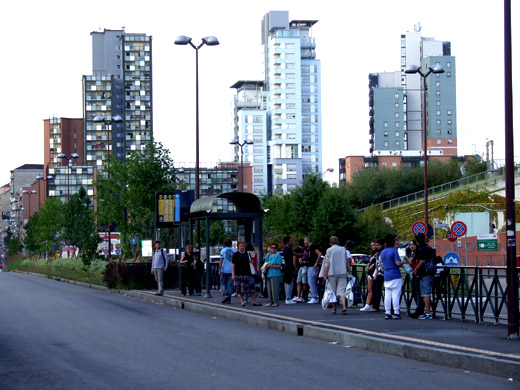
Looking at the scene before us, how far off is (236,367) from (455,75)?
14252 centimetres

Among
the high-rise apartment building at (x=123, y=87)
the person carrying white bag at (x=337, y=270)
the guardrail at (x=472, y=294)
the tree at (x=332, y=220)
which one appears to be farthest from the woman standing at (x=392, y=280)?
the high-rise apartment building at (x=123, y=87)

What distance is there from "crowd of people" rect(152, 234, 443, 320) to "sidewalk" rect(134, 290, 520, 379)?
1.45ft

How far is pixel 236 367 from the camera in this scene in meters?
11.3

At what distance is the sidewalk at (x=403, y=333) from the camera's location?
1122cm

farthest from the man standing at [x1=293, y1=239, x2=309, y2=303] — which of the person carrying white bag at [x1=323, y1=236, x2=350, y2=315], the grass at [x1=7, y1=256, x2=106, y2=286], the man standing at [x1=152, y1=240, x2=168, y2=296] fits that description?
the grass at [x1=7, y1=256, x2=106, y2=286]

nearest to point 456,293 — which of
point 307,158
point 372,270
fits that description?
point 372,270

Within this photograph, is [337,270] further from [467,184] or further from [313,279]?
[467,184]

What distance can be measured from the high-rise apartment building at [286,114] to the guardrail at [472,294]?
12959cm

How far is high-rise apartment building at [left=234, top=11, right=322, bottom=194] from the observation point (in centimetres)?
14888

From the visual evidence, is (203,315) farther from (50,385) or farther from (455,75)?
(455,75)

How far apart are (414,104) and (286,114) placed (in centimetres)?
2378

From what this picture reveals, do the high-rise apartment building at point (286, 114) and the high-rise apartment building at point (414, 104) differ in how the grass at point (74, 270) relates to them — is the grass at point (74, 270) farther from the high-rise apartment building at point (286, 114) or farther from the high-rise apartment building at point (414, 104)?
the high-rise apartment building at point (414, 104)

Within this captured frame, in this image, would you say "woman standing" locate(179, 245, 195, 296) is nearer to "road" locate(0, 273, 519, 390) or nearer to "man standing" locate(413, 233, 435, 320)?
"road" locate(0, 273, 519, 390)

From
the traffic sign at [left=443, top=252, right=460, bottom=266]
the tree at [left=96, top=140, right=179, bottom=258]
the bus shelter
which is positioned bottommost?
the traffic sign at [left=443, top=252, right=460, bottom=266]
